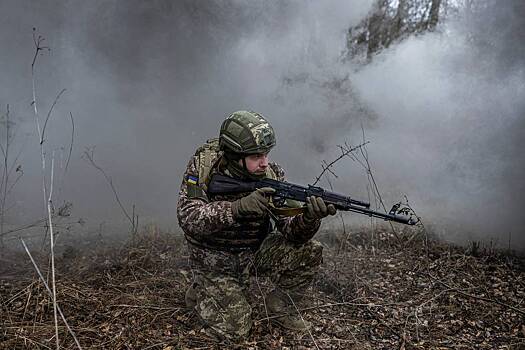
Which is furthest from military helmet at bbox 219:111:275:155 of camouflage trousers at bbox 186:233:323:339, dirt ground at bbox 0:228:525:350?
dirt ground at bbox 0:228:525:350

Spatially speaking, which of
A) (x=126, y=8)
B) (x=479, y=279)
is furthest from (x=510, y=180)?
(x=126, y=8)

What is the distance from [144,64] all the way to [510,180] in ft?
16.8

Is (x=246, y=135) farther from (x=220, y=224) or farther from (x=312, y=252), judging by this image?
(x=312, y=252)

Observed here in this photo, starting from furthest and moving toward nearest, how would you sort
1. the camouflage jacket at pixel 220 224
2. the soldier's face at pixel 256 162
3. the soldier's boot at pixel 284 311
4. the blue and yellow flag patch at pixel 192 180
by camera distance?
the soldier's boot at pixel 284 311 → the blue and yellow flag patch at pixel 192 180 → the soldier's face at pixel 256 162 → the camouflage jacket at pixel 220 224

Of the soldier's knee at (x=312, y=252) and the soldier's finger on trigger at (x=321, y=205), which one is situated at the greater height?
the soldier's finger on trigger at (x=321, y=205)

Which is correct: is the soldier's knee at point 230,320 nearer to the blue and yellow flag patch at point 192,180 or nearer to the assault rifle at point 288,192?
the assault rifle at point 288,192

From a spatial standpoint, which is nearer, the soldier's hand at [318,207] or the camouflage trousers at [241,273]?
the soldier's hand at [318,207]

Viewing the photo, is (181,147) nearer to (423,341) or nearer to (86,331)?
(86,331)

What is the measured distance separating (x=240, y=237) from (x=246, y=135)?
0.82 m

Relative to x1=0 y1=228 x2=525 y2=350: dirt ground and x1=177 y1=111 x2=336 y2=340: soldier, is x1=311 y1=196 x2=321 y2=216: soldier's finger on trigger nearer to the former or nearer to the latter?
x1=177 y1=111 x2=336 y2=340: soldier

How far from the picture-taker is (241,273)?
155 inches

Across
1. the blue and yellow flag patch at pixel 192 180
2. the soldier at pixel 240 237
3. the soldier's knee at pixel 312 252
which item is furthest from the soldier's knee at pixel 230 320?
the blue and yellow flag patch at pixel 192 180

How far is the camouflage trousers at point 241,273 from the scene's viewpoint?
3684 millimetres

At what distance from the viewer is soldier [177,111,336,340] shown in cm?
346
